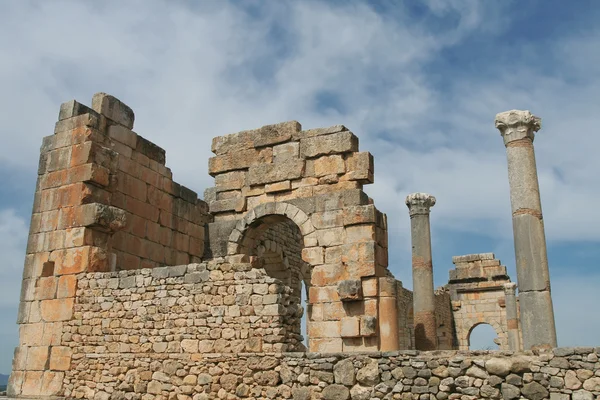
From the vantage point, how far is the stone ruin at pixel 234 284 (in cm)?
751

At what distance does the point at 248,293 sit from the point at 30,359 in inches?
183

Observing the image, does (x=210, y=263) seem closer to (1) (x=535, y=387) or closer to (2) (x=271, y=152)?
(2) (x=271, y=152)

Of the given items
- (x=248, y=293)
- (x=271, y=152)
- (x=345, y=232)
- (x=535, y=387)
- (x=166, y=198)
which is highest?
(x=271, y=152)

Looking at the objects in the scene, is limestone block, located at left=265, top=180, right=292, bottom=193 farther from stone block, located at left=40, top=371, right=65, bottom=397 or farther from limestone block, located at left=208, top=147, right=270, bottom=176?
stone block, located at left=40, top=371, right=65, bottom=397

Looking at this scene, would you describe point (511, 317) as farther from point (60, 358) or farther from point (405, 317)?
point (60, 358)

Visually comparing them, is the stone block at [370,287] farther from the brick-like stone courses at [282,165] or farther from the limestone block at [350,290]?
the brick-like stone courses at [282,165]

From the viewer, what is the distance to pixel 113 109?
38.5ft

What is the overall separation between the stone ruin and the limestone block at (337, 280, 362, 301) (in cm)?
2

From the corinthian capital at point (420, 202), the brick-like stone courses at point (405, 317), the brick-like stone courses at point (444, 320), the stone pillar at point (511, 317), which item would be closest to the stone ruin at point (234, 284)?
the corinthian capital at point (420, 202)

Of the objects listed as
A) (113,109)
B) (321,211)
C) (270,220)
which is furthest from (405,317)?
(113,109)

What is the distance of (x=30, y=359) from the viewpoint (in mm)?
10531

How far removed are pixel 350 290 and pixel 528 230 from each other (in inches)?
127

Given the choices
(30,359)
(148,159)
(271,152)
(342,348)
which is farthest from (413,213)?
(30,359)

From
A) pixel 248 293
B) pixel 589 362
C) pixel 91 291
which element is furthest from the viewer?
pixel 91 291
